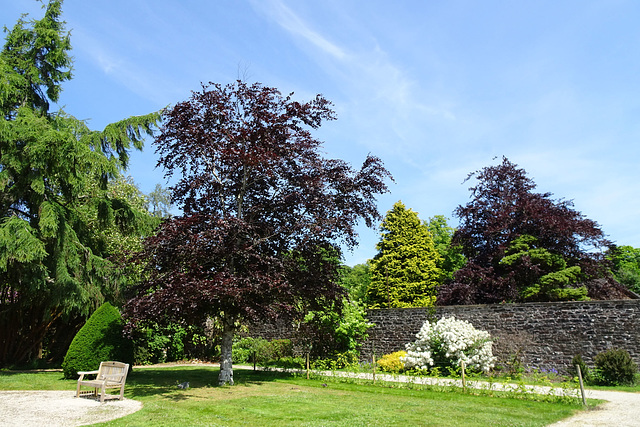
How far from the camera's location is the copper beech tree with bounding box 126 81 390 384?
1005 centimetres

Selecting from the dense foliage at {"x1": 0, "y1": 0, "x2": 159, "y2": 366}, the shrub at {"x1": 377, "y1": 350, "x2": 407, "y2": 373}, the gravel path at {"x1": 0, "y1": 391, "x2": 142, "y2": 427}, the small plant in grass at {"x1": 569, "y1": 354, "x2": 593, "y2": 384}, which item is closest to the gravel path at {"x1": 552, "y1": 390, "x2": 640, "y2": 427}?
the small plant in grass at {"x1": 569, "y1": 354, "x2": 593, "y2": 384}

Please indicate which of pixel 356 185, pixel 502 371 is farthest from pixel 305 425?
pixel 502 371

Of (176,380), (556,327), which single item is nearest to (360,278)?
(556,327)

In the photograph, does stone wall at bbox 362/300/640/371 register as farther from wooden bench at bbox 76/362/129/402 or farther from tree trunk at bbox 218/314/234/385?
wooden bench at bbox 76/362/129/402

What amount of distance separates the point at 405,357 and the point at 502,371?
271 cm

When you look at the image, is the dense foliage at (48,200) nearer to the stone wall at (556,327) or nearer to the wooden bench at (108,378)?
the wooden bench at (108,378)

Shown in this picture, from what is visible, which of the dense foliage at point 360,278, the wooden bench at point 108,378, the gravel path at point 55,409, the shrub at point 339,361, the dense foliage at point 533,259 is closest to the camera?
the gravel path at point 55,409

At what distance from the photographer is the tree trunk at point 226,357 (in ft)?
35.1

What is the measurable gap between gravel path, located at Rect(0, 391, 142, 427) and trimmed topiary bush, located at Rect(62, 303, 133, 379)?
6.27ft

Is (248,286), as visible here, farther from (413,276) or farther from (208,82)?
(413,276)

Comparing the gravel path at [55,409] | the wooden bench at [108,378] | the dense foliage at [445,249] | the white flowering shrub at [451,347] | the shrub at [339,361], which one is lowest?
the gravel path at [55,409]

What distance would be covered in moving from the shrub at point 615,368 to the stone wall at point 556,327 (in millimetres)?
554

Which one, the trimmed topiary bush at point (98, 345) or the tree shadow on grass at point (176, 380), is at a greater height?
the trimmed topiary bush at point (98, 345)

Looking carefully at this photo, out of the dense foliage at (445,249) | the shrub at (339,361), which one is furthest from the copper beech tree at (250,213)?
the dense foliage at (445,249)
